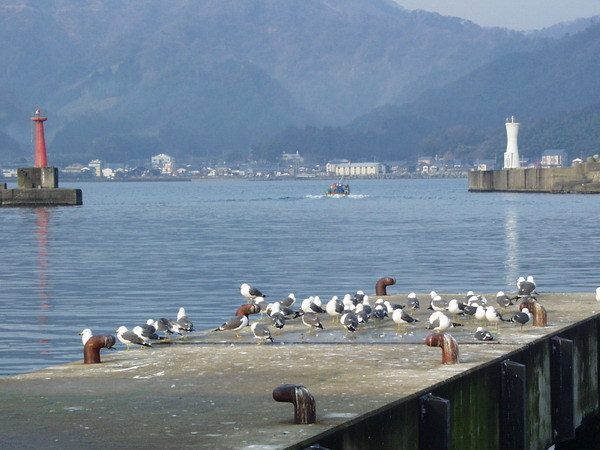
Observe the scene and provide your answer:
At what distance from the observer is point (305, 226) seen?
3322 inches

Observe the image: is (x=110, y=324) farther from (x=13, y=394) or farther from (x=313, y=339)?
(x=13, y=394)

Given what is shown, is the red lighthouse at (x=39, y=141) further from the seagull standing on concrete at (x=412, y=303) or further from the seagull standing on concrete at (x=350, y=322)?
the seagull standing on concrete at (x=350, y=322)

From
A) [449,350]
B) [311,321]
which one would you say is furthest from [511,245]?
[449,350]

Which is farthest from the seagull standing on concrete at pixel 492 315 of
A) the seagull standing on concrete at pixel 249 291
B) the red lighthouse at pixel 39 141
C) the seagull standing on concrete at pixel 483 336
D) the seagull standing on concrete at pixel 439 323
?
the red lighthouse at pixel 39 141

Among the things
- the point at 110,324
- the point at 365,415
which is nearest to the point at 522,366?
the point at 365,415

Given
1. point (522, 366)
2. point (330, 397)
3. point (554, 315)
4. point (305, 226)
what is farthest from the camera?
point (305, 226)

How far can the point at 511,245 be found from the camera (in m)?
61.6

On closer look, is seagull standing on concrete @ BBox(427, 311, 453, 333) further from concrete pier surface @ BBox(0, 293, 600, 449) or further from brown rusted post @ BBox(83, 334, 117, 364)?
brown rusted post @ BBox(83, 334, 117, 364)

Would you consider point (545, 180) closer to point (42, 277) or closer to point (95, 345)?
point (42, 277)

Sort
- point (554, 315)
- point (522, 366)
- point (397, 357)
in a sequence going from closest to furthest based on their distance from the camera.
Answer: point (522, 366) < point (397, 357) < point (554, 315)

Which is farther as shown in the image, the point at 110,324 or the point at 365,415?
the point at 110,324

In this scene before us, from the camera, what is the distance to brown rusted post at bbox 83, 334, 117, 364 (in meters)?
16.3

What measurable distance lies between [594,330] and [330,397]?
689cm

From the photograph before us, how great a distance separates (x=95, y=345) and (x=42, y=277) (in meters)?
30.4
